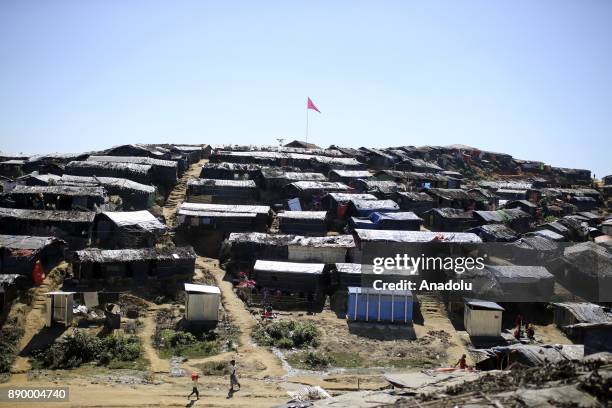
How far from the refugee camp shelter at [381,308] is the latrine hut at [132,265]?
10.4 metres

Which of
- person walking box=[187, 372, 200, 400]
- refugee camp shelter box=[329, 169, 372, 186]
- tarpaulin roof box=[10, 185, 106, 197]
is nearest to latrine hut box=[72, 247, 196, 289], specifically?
tarpaulin roof box=[10, 185, 106, 197]

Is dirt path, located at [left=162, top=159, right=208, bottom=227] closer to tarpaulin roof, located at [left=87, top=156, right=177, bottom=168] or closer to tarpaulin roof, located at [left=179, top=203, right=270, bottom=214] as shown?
tarpaulin roof, located at [left=179, top=203, right=270, bottom=214]

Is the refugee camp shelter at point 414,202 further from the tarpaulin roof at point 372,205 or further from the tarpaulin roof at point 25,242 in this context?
the tarpaulin roof at point 25,242

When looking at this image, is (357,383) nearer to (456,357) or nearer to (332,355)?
(332,355)

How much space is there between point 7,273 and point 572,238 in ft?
138

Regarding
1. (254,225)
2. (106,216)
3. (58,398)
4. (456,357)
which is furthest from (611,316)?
(106,216)

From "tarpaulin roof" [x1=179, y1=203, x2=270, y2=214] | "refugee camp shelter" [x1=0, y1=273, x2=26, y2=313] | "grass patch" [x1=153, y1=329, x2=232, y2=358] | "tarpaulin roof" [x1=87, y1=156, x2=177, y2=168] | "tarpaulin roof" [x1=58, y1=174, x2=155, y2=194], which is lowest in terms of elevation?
"grass patch" [x1=153, y1=329, x2=232, y2=358]

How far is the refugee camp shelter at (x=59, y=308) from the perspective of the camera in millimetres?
25859

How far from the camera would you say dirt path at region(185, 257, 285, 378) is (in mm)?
23516

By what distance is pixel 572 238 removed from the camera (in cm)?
4503

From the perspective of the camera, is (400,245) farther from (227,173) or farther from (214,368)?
(227,173)

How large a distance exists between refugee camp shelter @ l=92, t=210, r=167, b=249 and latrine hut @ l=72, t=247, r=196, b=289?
269 cm

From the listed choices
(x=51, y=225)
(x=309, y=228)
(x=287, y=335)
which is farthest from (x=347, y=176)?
(x=287, y=335)

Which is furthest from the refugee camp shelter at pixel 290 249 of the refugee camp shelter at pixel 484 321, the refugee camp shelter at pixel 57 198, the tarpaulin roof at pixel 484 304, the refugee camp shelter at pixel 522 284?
the refugee camp shelter at pixel 57 198
